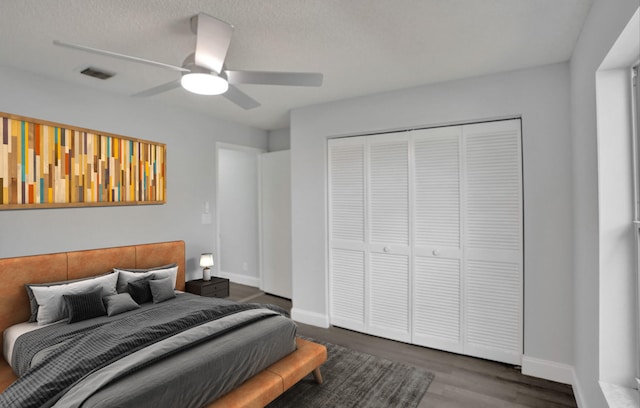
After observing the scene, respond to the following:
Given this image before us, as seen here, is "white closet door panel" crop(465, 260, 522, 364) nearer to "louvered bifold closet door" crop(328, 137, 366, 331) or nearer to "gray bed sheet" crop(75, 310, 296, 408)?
"louvered bifold closet door" crop(328, 137, 366, 331)

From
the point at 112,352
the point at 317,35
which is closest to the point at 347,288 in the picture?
the point at 112,352

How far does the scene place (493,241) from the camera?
3.03 meters

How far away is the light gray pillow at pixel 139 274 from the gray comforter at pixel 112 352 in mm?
420

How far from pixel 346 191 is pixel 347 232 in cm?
47

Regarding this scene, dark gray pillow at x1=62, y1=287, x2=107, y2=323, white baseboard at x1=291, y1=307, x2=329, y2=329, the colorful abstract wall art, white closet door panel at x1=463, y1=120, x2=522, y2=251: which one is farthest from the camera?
white baseboard at x1=291, y1=307, x2=329, y2=329

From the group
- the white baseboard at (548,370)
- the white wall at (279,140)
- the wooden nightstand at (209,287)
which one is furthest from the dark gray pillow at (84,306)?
the white baseboard at (548,370)

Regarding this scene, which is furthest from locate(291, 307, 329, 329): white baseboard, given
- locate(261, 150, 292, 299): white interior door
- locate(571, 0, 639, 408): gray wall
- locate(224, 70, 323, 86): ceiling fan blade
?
locate(224, 70, 323, 86): ceiling fan blade

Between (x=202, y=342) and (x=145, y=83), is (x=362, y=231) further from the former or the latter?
(x=145, y=83)

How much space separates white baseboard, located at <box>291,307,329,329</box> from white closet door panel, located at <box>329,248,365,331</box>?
103mm

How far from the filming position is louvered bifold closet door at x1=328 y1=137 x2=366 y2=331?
375cm

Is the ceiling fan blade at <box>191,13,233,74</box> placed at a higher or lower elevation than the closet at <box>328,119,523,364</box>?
higher

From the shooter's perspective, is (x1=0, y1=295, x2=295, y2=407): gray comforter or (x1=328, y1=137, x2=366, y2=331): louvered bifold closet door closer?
(x1=0, y1=295, x2=295, y2=407): gray comforter

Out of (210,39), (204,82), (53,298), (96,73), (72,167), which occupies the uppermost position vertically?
(96,73)

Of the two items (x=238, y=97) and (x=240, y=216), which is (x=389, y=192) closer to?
(x=238, y=97)
